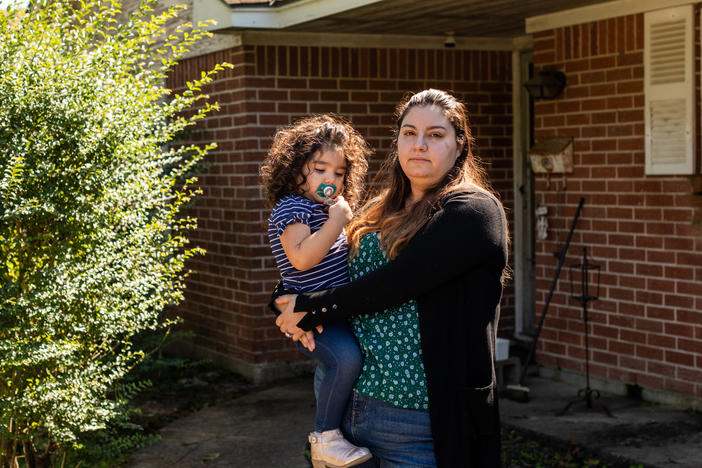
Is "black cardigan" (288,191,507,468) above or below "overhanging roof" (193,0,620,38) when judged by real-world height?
below

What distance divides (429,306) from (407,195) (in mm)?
381

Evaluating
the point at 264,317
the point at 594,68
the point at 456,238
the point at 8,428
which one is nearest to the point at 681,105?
the point at 594,68

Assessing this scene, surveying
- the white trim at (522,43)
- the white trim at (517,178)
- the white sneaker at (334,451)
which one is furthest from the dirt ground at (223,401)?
the white trim at (522,43)

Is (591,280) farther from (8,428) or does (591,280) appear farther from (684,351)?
(8,428)

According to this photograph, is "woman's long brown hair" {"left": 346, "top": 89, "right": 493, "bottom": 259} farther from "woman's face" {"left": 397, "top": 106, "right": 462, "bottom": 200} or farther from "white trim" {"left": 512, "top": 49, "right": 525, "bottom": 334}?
"white trim" {"left": 512, "top": 49, "right": 525, "bottom": 334}

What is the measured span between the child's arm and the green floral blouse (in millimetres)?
168

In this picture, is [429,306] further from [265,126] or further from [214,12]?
[214,12]

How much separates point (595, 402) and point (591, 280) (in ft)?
3.18

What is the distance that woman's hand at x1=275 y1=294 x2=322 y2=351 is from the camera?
2.59m

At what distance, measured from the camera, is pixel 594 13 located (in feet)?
21.4

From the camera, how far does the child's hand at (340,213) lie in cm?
269

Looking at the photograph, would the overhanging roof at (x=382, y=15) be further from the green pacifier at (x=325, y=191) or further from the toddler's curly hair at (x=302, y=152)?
the green pacifier at (x=325, y=191)

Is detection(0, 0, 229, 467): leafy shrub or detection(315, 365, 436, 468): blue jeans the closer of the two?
detection(315, 365, 436, 468): blue jeans

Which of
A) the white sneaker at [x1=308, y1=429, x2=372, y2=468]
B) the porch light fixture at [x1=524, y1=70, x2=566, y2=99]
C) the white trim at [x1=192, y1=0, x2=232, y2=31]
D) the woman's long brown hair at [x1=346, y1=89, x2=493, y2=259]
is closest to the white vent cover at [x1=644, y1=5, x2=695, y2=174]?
the porch light fixture at [x1=524, y1=70, x2=566, y2=99]
